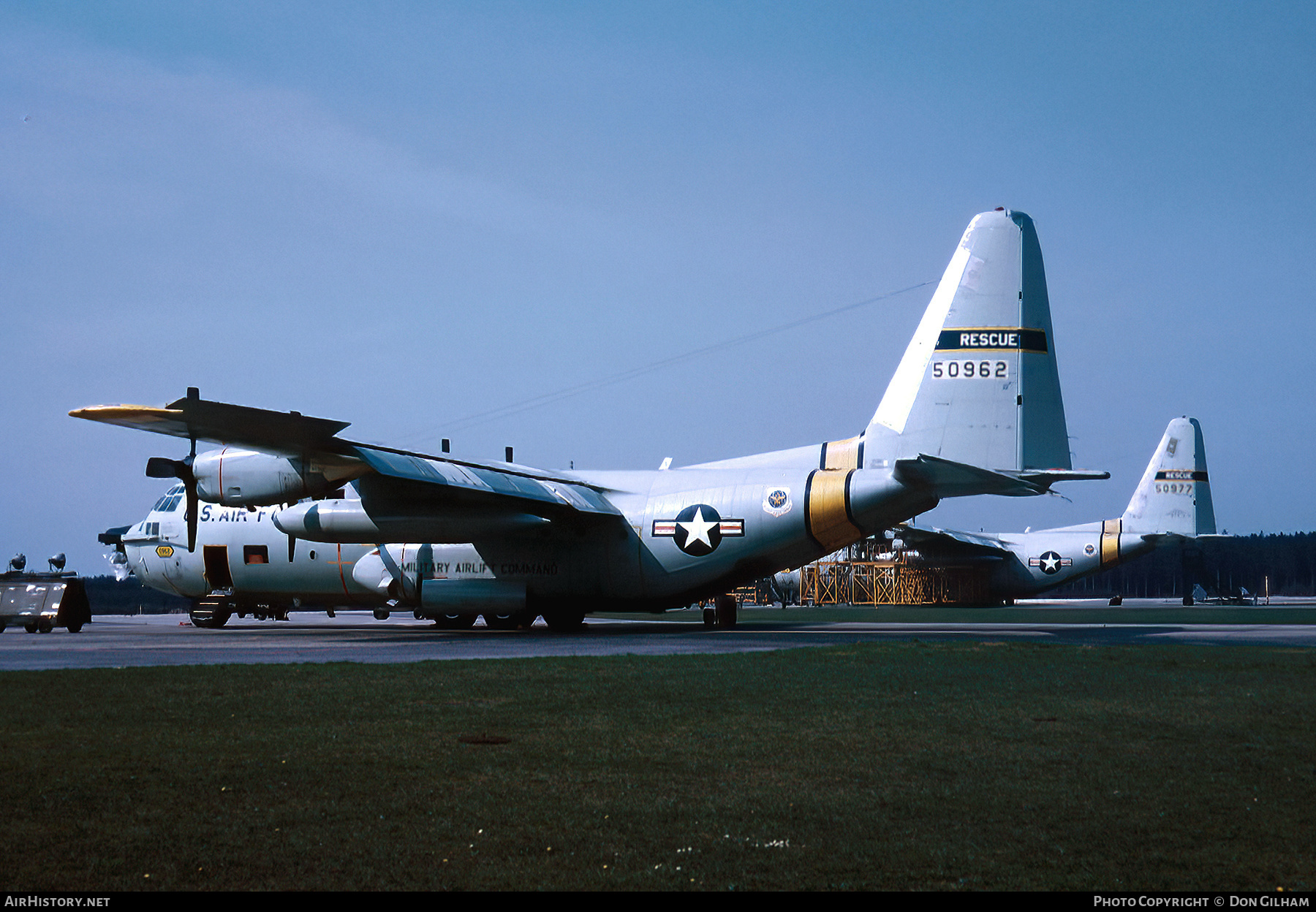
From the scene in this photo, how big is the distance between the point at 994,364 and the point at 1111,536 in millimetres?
33301

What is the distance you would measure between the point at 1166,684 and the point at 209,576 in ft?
88.4

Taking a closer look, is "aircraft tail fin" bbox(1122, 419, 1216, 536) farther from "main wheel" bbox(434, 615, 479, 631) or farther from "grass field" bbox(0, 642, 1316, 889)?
"grass field" bbox(0, 642, 1316, 889)

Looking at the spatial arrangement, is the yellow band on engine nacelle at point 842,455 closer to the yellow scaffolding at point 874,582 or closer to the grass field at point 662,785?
the grass field at point 662,785

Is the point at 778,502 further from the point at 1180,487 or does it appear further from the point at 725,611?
the point at 1180,487

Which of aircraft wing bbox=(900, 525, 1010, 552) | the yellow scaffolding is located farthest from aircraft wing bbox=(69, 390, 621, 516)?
the yellow scaffolding

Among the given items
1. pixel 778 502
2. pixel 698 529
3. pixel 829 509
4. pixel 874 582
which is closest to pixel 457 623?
pixel 698 529

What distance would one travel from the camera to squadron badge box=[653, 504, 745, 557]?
25.1m

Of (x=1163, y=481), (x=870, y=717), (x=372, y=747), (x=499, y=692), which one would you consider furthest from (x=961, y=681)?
(x=1163, y=481)

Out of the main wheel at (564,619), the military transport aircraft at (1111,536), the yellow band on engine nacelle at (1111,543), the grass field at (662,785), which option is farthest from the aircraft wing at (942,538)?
the grass field at (662,785)

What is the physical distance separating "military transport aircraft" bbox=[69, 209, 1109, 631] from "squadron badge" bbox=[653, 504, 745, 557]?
4 cm

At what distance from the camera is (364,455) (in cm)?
2230

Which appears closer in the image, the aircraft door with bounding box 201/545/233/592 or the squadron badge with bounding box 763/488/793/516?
the squadron badge with bounding box 763/488/793/516

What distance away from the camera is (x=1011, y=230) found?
2347cm

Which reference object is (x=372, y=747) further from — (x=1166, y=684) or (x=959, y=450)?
(x=959, y=450)
